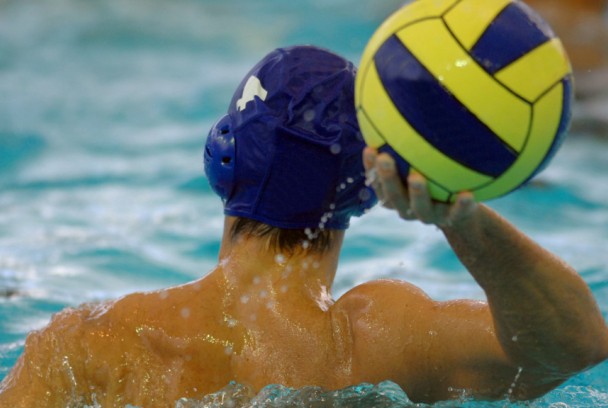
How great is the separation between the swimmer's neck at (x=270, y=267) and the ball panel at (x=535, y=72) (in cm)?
84

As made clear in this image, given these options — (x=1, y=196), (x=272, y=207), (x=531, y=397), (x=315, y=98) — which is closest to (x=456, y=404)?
(x=531, y=397)

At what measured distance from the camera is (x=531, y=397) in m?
2.67

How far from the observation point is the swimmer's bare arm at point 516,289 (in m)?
2.14

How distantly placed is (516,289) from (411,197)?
39 cm

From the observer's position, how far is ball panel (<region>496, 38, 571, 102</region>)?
86.0 inches

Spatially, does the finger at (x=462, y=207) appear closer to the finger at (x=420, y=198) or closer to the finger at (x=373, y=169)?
the finger at (x=420, y=198)

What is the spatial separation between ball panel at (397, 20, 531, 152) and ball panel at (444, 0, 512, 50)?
3 cm

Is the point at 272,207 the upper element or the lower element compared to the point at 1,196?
lower

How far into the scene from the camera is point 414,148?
2195 millimetres

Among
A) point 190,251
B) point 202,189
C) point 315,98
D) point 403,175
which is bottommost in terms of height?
point 403,175

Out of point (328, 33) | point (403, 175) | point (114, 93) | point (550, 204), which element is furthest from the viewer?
point (328, 33)

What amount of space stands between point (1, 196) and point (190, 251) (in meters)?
1.81

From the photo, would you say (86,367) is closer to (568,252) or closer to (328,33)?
(568,252)

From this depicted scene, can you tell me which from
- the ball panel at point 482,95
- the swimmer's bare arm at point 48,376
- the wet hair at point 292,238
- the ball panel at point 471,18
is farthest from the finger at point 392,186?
the swimmer's bare arm at point 48,376
